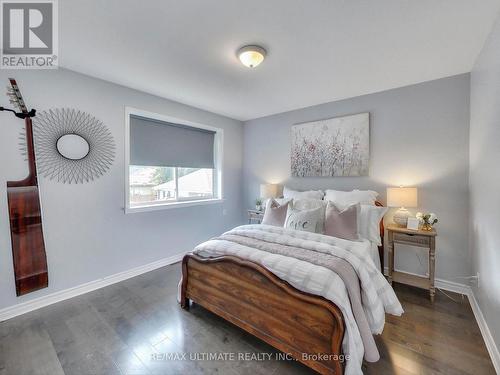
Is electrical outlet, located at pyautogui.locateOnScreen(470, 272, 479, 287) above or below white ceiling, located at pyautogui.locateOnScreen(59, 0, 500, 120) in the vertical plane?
below

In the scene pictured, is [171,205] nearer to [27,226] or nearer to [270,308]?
[27,226]

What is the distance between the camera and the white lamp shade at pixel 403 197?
8.29 feet

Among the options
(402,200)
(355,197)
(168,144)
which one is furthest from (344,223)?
(168,144)

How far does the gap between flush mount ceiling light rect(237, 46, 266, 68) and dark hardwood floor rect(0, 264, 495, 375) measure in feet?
7.99

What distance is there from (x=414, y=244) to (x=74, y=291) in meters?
3.86

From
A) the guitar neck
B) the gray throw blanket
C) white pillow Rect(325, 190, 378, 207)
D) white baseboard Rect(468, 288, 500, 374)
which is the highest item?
the guitar neck

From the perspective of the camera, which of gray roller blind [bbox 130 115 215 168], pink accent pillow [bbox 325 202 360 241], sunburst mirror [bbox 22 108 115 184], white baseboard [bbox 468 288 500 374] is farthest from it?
gray roller blind [bbox 130 115 215 168]

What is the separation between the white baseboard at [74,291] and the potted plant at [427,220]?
11.3 ft

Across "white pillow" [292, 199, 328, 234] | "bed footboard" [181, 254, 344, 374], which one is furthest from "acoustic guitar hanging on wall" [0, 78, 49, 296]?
"white pillow" [292, 199, 328, 234]

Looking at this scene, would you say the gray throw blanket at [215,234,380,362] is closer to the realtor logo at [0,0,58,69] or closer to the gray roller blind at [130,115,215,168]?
the gray roller blind at [130,115,215,168]

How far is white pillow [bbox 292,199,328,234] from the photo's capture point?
8.42 feet

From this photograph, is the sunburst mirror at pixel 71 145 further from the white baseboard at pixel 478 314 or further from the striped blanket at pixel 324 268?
the white baseboard at pixel 478 314

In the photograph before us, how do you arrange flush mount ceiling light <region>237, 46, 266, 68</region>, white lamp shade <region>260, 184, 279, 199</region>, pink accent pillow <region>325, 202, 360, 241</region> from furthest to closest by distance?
white lamp shade <region>260, 184, 279, 199</region>, pink accent pillow <region>325, 202, 360, 241</region>, flush mount ceiling light <region>237, 46, 266, 68</region>

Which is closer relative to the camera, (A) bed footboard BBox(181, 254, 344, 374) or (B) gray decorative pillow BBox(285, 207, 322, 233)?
(A) bed footboard BBox(181, 254, 344, 374)
